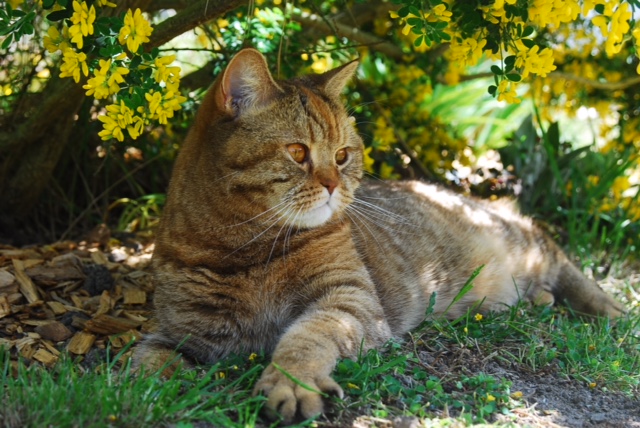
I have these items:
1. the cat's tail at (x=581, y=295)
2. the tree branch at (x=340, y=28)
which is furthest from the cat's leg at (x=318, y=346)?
the tree branch at (x=340, y=28)

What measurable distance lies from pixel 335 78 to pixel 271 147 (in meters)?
0.57

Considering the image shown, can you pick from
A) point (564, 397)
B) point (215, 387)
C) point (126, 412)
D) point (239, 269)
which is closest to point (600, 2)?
point (564, 397)

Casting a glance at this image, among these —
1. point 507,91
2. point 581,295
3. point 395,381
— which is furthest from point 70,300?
point 581,295

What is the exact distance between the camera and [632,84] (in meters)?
5.66

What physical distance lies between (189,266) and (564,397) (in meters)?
1.63

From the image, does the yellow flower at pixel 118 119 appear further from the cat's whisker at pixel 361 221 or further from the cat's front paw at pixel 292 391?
the cat's front paw at pixel 292 391

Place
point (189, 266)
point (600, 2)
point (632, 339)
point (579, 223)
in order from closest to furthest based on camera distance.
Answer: point (600, 2), point (189, 266), point (632, 339), point (579, 223)

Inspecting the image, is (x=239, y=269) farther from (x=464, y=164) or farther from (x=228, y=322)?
(x=464, y=164)

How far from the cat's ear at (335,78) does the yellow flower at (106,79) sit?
0.91 m

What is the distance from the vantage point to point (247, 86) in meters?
3.21

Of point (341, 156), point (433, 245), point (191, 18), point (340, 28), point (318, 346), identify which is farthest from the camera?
point (340, 28)

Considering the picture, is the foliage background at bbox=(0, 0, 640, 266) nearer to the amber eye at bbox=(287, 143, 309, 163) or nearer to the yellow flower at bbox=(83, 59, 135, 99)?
the yellow flower at bbox=(83, 59, 135, 99)

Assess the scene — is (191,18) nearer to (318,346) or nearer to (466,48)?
(466,48)

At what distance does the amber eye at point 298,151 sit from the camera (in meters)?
3.18
